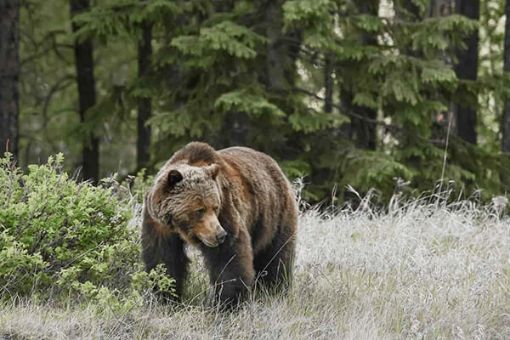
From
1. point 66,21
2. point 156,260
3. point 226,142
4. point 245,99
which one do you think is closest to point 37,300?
point 156,260

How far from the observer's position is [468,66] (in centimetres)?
1822

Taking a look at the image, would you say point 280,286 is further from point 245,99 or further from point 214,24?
point 214,24

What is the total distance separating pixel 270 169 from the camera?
272 inches

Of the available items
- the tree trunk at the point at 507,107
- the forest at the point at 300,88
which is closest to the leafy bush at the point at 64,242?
the forest at the point at 300,88

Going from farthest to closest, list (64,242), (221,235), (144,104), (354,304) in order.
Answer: (144,104) → (354,304) → (64,242) → (221,235)

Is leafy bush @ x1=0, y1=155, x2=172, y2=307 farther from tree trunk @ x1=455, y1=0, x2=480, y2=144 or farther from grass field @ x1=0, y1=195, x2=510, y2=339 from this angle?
tree trunk @ x1=455, y1=0, x2=480, y2=144

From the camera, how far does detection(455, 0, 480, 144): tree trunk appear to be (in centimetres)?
1783

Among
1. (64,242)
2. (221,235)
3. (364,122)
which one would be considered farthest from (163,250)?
(364,122)

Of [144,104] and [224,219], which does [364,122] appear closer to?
[144,104]

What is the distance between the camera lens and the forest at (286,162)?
6180 millimetres

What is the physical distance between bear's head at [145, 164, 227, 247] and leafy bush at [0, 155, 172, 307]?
1.36 feet

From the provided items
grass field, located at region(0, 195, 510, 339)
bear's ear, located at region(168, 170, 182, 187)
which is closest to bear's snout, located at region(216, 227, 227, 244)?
bear's ear, located at region(168, 170, 182, 187)

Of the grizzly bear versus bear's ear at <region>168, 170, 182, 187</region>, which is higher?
bear's ear at <region>168, 170, 182, 187</region>

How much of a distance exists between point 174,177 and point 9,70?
343 inches
